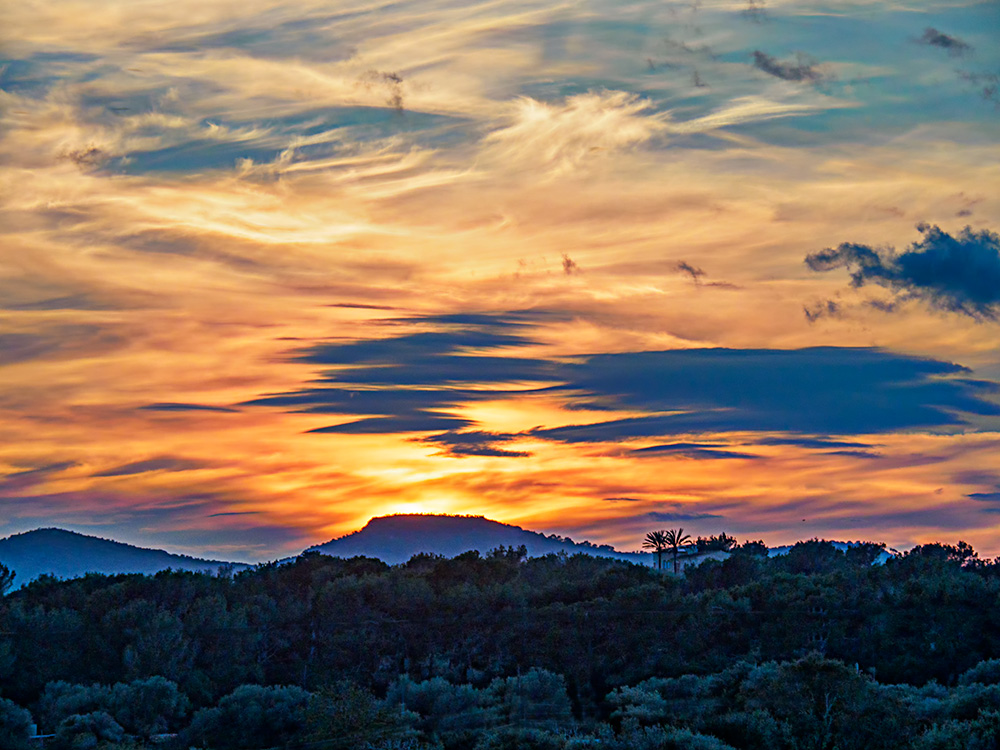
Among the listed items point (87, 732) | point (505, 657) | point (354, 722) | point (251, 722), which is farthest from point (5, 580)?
point (354, 722)

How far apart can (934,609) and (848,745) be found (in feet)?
83.2

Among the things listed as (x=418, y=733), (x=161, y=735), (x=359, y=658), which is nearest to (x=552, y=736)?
(x=418, y=733)

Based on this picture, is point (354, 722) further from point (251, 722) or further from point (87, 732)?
point (87, 732)

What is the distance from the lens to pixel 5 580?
7612cm

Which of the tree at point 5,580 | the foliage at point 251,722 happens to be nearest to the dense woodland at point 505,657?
the foliage at point 251,722

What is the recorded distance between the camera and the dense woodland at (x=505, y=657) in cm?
3959

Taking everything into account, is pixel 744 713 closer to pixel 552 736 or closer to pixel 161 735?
pixel 552 736

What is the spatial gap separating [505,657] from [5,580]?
37.9m

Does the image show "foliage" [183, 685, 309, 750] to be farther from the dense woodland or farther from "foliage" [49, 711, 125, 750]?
"foliage" [49, 711, 125, 750]

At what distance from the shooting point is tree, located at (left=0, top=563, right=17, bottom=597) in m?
74.9

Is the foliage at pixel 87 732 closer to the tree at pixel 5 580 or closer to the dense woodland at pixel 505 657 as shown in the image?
the dense woodland at pixel 505 657

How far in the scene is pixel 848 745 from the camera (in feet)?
121

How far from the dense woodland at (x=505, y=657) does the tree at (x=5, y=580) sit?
2413mm

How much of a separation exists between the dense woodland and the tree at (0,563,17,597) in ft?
7.92
